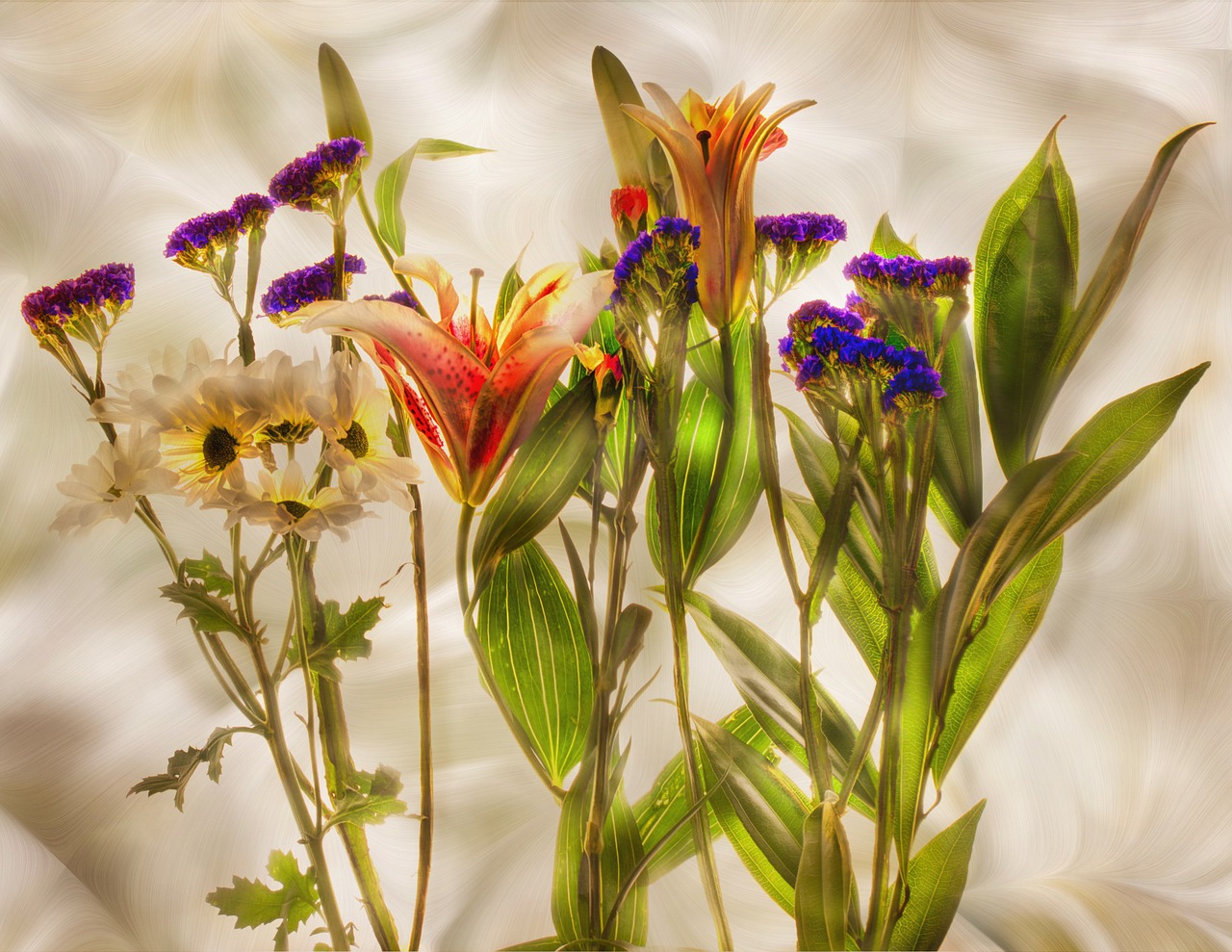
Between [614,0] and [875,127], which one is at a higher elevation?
[614,0]

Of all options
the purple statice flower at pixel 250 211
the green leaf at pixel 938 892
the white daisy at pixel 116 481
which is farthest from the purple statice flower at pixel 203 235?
the green leaf at pixel 938 892

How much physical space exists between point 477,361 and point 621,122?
8.0 inches

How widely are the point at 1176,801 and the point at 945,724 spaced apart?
18 centimetres

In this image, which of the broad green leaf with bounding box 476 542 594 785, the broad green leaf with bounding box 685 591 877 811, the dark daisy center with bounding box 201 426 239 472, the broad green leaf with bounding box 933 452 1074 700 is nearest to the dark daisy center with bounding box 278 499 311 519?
the dark daisy center with bounding box 201 426 239 472

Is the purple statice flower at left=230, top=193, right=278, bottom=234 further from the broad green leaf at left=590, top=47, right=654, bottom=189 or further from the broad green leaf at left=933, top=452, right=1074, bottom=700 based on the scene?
the broad green leaf at left=933, top=452, right=1074, bottom=700

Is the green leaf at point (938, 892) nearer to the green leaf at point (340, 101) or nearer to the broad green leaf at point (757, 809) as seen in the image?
the broad green leaf at point (757, 809)

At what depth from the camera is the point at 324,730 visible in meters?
0.58

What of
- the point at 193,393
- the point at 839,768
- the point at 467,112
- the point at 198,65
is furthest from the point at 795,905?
the point at 198,65

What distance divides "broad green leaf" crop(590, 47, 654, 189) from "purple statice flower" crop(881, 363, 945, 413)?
22 cm

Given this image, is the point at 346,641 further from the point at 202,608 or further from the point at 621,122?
the point at 621,122

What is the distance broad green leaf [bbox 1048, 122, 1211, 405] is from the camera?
57 centimetres

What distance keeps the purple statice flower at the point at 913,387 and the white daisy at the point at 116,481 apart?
1.26ft

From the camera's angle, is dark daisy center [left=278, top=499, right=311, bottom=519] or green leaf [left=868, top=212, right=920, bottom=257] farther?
green leaf [left=868, top=212, right=920, bottom=257]

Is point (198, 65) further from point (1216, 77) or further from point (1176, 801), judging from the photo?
point (1176, 801)
